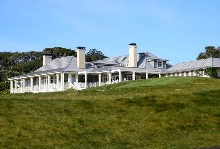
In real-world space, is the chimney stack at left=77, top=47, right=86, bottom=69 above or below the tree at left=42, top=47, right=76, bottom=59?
below

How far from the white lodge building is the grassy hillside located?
30.1 m

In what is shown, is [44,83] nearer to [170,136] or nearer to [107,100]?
[107,100]

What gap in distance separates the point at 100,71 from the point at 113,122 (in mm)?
36850

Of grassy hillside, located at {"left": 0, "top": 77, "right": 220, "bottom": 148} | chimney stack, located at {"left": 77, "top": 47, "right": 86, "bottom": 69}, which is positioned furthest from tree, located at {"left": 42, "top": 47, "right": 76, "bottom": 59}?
grassy hillside, located at {"left": 0, "top": 77, "right": 220, "bottom": 148}

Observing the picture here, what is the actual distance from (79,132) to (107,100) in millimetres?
5456

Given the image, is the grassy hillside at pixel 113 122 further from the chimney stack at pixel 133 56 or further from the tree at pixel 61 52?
the tree at pixel 61 52

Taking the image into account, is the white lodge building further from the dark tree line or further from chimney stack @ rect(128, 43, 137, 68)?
the dark tree line

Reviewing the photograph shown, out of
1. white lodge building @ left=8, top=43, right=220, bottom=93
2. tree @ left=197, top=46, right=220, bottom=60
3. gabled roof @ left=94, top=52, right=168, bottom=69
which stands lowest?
white lodge building @ left=8, top=43, right=220, bottom=93

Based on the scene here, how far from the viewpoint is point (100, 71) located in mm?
55469

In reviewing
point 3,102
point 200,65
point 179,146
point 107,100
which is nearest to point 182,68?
point 200,65

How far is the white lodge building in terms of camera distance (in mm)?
53750

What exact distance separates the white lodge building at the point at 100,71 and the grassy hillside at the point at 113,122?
30.1 metres

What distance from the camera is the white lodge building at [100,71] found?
176 ft

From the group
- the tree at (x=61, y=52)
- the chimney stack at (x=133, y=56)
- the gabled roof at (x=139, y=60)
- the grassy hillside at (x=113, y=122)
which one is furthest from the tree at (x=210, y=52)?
the grassy hillside at (x=113, y=122)
